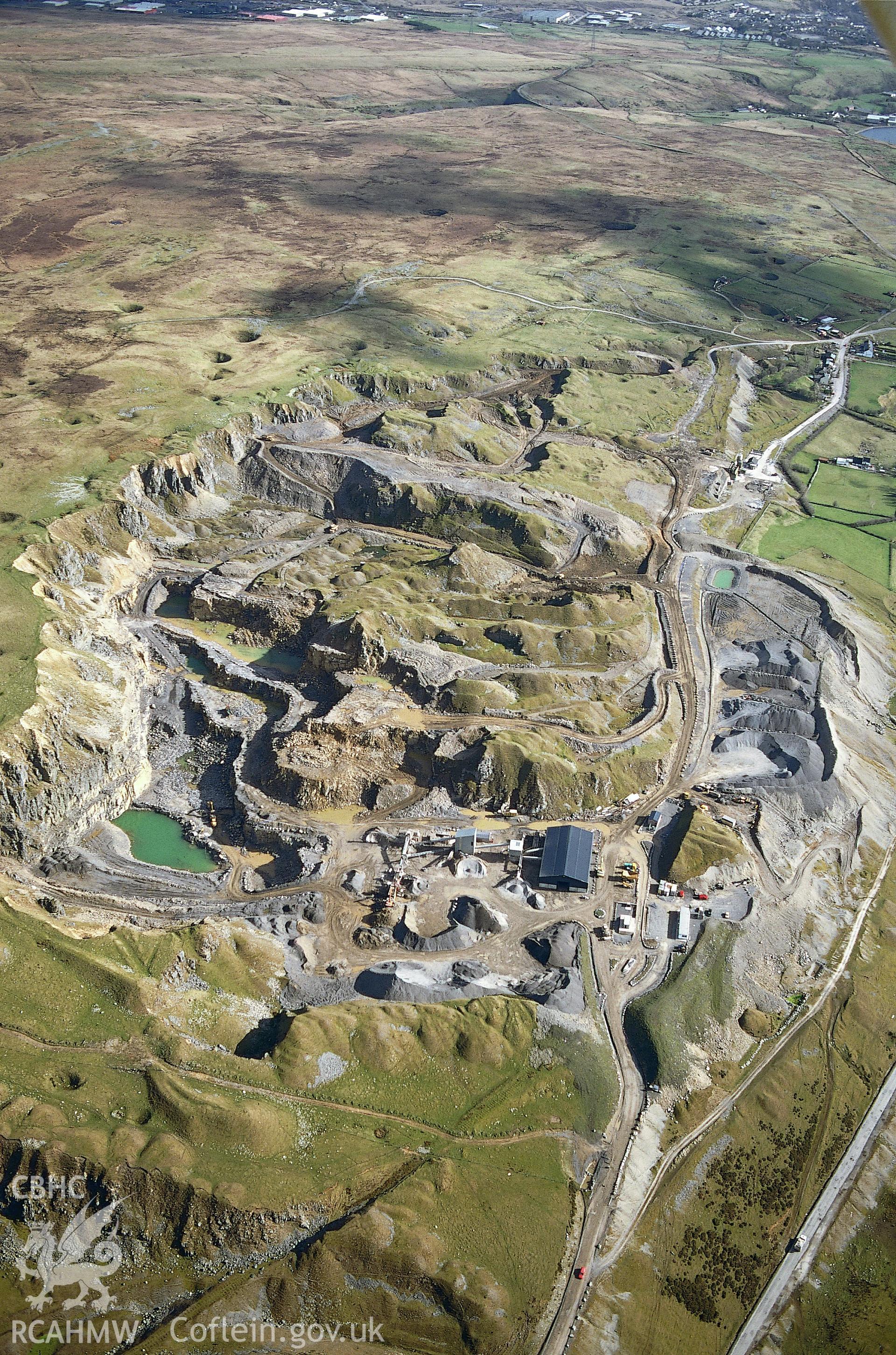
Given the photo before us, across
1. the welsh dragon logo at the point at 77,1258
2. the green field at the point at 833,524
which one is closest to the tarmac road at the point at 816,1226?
the welsh dragon logo at the point at 77,1258

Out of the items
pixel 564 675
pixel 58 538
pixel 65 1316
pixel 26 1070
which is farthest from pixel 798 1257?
pixel 58 538

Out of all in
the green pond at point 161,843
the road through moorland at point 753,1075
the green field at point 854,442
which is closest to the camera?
the road through moorland at point 753,1075

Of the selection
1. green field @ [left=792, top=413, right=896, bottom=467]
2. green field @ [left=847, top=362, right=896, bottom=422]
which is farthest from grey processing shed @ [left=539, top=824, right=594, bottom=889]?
green field @ [left=847, top=362, right=896, bottom=422]

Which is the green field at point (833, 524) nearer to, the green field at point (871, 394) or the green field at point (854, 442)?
the green field at point (854, 442)

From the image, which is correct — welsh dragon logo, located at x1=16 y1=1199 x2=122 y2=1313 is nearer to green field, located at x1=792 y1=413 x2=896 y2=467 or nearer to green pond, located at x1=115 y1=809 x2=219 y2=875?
green pond, located at x1=115 y1=809 x2=219 y2=875

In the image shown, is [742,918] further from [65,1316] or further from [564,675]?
[65,1316]

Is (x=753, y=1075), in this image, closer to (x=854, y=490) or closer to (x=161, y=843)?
(x=161, y=843)

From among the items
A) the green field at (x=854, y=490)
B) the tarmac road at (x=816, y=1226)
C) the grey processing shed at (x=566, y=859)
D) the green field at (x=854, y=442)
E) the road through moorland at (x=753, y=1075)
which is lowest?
the tarmac road at (x=816, y=1226)

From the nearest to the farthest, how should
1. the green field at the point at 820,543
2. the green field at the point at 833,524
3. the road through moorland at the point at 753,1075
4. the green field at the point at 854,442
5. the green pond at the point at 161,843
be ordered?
the road through moorland at the point at 753,1075
the green pond at the point at 161,843
the green field at the point at 820,543
the green field at the point at 833,524
the green field at the point at 854,442
